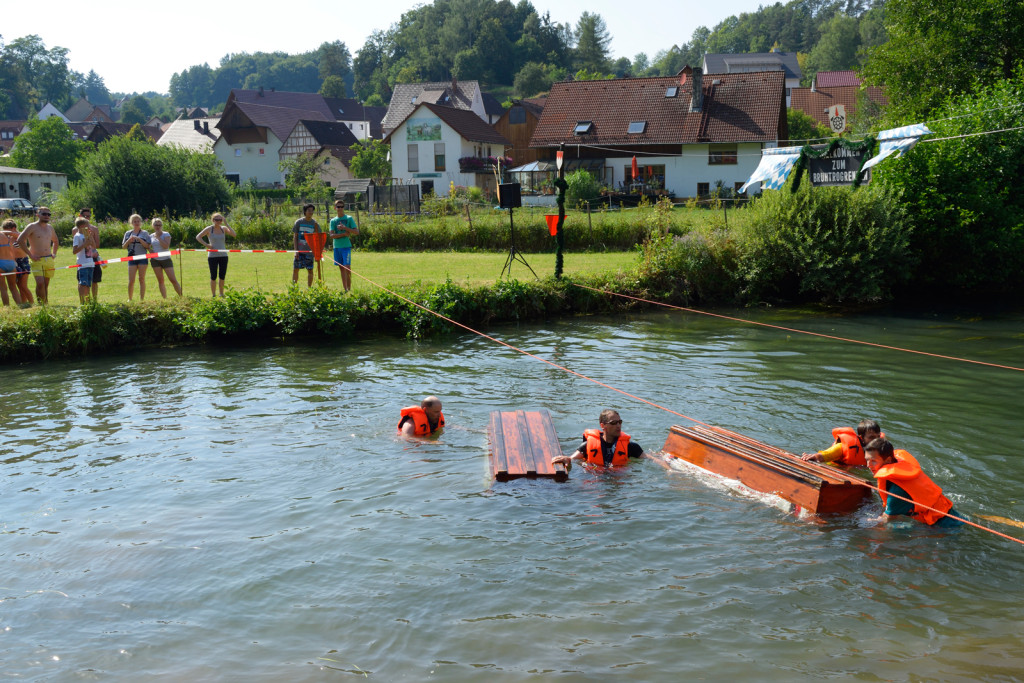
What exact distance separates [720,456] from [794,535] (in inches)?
56.6

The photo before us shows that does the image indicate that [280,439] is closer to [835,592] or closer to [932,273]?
[835,592]

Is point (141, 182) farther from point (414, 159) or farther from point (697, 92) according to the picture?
point (697, 92)

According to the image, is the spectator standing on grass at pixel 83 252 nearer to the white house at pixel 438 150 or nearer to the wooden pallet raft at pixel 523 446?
the wooden pallet raft at pixel 523 446

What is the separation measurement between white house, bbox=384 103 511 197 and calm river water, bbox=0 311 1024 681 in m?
48.0

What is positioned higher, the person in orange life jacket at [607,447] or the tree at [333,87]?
the tree at [333,87]

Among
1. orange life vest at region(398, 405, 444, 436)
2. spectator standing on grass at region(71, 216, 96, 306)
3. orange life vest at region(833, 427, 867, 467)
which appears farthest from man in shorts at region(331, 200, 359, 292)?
orange life vest at region(833, 427, 867, 467)

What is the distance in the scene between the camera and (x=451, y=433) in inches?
444

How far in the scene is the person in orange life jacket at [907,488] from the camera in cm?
761

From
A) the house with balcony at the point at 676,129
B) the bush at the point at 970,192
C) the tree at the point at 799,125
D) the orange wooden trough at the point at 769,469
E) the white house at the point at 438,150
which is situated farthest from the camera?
the tree at the point at 799,125

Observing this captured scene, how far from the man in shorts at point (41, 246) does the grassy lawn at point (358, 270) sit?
0.61 metres

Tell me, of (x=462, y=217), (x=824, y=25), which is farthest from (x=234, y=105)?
(x=824, y=25)

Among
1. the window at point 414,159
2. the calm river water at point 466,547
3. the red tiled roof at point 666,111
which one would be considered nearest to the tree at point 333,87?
the window at point 414,159

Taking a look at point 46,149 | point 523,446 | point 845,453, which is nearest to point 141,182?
point 523,446

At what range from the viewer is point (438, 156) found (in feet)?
198
